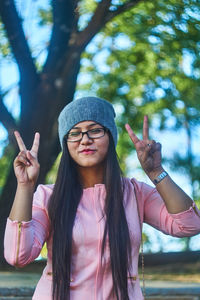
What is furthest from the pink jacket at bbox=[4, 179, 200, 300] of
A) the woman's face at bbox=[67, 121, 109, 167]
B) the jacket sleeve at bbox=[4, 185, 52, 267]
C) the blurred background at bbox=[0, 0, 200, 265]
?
the blurred background at bbox=[0, 0, 200, 265]

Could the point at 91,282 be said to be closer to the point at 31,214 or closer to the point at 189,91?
the point at 31,214

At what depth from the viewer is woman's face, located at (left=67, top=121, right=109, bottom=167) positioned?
107 inches

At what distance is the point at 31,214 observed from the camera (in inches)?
95.0

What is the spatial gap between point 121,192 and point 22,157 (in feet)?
1.65

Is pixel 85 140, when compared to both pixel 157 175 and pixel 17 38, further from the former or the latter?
pixel 17 38

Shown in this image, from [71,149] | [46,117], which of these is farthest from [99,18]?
[71,149]

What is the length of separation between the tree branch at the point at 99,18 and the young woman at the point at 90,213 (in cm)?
530

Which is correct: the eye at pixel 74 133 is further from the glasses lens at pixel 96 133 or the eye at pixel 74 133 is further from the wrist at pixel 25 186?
the wrist at pixel 25 186

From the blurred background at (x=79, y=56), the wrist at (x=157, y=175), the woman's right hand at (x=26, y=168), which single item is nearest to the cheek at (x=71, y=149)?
the woman's right hand at (x=26, y=168)

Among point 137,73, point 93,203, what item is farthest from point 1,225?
point 93,203

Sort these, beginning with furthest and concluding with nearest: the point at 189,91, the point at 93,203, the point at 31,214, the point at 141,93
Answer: the point at 141,93, the point at 189,91, the point at 93,203, the point at 31,214

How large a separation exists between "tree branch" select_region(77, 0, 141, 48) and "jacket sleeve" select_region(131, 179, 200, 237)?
18.1ft

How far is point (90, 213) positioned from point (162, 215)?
13.7 inches

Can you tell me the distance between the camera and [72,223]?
8.29 feet
